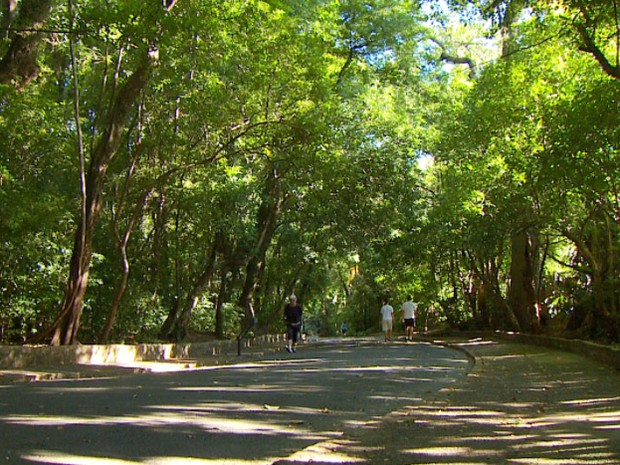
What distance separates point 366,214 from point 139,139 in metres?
10.6

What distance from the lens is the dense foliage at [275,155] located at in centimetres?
1458

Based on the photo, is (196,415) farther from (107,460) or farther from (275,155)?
(275,155)

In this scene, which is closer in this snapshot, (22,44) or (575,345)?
(22,44)

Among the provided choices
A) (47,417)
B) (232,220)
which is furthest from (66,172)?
(47,417)

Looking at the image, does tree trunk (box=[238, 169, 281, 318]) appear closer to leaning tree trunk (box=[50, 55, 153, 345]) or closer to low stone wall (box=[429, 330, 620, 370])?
leaning tree trunk (box=[50, 55, 153, 345])

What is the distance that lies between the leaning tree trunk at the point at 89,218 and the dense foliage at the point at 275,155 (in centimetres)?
6

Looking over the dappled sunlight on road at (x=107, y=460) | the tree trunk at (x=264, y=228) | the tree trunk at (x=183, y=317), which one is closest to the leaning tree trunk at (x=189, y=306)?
the tree trunk at (x=183, y=317)

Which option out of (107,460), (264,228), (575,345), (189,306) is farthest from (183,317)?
(107,460)

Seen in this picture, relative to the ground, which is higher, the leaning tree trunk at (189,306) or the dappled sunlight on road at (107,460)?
the leaning tree trunk at (189,306)

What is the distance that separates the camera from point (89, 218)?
1594 centimetres

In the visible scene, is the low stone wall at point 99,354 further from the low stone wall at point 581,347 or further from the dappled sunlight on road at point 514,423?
the low stone wall at point 581,347

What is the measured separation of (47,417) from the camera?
23.2 ft

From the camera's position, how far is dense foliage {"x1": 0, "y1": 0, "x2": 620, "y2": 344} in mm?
14578

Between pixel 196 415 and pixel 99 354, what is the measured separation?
9.30m
